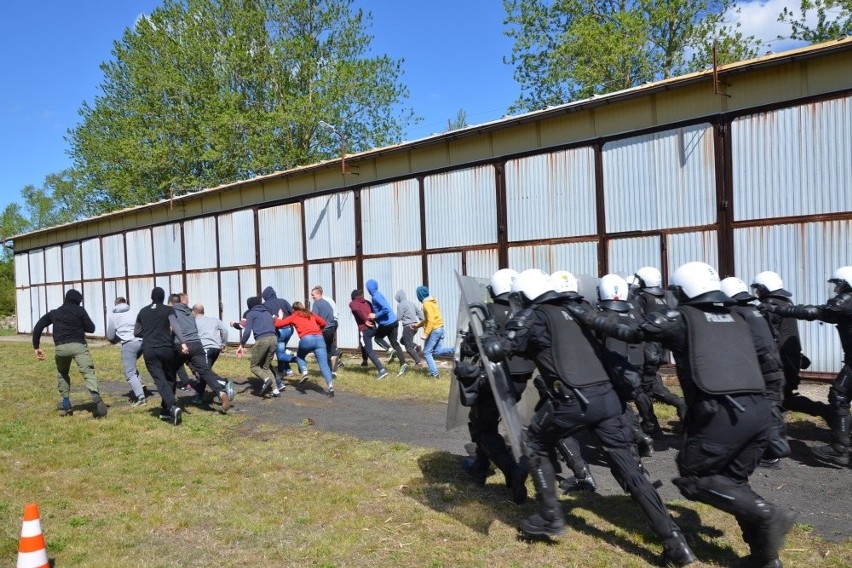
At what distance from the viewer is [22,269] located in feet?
120

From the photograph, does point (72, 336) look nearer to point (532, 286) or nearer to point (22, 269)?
point (532, 286)

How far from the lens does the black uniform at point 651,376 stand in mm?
7902

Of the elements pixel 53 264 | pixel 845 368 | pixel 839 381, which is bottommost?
pixel 839 381

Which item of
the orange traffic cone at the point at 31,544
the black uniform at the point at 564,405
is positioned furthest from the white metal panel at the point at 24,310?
the black uniform at the point at 564,405

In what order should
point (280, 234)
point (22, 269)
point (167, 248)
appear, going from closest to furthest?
point (280, 234), point (167, 248), point (22, 269)

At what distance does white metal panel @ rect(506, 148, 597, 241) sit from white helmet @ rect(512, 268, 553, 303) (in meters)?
8.24

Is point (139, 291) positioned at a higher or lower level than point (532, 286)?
lower

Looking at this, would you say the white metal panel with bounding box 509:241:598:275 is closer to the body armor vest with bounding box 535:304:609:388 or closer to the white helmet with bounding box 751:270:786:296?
the white helmet with bounding box 751:270:786:296

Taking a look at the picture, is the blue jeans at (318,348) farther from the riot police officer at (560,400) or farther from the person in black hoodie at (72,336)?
the riot police officer at (560,400)

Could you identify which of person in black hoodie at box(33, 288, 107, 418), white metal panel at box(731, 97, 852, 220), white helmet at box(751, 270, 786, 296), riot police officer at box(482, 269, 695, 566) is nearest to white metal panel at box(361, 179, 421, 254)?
white metal panel at box(731, 97, 852, 220)

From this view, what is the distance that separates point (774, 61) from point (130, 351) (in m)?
10.8

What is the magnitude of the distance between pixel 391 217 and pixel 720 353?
1344 centimetres

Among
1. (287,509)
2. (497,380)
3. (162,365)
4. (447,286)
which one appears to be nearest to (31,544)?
(287,509)

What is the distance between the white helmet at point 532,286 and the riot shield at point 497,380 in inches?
18.5
